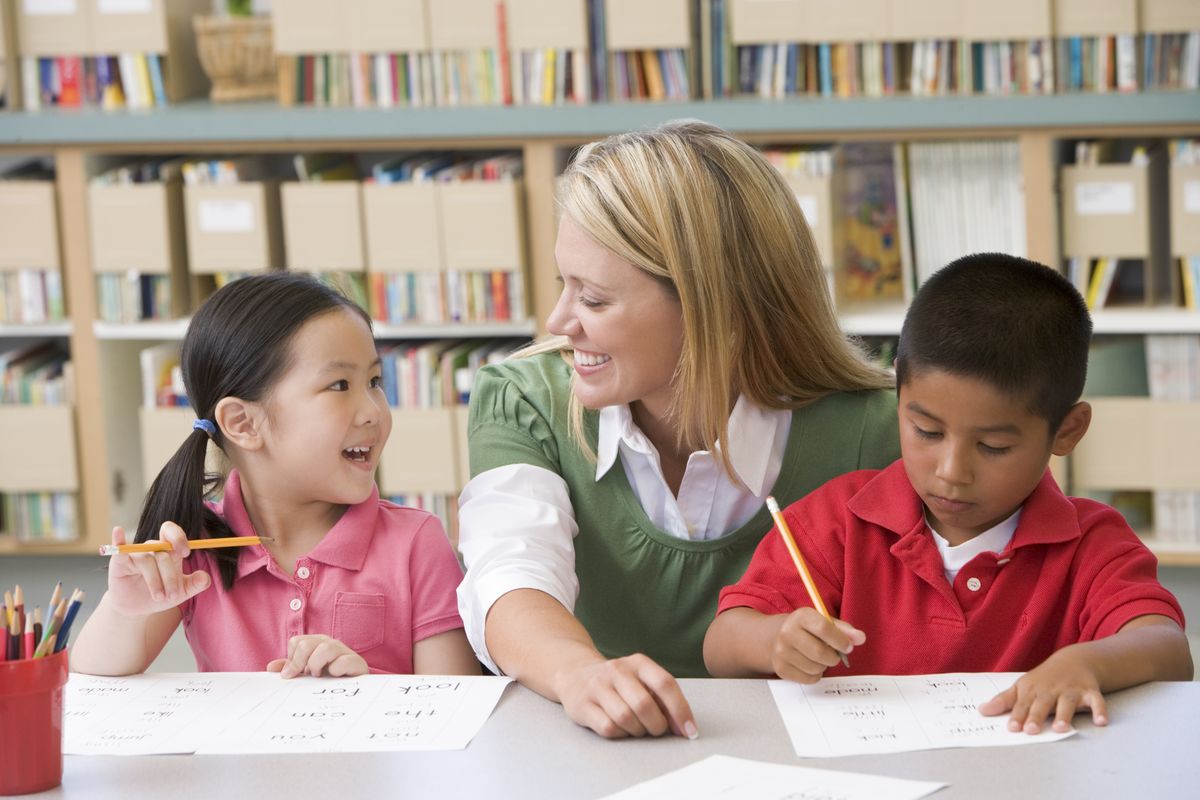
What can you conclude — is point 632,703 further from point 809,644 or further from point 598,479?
point 598,479

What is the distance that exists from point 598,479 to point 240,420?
15.2 inches

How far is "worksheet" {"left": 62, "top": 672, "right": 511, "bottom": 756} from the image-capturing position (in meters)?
1.14

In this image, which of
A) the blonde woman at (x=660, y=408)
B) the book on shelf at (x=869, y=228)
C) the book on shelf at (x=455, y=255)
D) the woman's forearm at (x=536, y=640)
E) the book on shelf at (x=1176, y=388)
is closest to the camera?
the woman's forearm at (x=536, y=640)

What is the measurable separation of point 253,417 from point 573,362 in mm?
346

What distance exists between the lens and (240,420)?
1561mm

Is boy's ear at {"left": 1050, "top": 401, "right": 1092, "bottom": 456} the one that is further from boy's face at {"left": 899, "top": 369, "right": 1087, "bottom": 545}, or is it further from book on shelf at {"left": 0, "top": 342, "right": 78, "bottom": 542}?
book on shelf at {"left": 0, "top": 342, "right": 78, "bottom": 542}

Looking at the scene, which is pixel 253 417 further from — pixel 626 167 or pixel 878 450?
pixel 878 450

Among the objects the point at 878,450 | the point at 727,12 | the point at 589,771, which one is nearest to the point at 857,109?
the point at 727,12

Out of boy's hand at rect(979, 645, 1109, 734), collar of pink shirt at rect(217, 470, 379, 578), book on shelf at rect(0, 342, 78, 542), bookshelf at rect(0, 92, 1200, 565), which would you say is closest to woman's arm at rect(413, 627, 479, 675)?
collar of pink shirt at rect(217, 470, 379, 578)

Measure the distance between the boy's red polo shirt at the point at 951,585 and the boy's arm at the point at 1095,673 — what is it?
7cm

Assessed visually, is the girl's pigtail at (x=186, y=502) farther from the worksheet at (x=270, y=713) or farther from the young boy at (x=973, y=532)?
the young boy at (x=973, y=532)

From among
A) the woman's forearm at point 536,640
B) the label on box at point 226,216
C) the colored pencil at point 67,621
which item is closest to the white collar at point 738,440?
the woman's forearm at point 536,640

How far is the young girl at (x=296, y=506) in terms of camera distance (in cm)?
150

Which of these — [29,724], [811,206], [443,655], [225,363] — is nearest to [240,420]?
[225,363]
